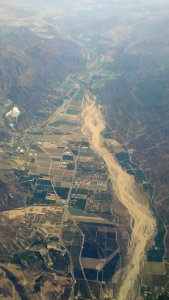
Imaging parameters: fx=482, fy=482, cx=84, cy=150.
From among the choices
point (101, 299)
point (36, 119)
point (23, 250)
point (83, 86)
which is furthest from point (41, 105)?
point (101, 299)

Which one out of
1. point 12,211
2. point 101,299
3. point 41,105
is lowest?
point 101,299

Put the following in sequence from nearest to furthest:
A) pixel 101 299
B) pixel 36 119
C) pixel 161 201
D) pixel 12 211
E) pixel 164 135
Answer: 1. pixel 101 299
2. pixel 12 211
3. pixel 161 201
4. pixel 164 135
5. pixel 36 119

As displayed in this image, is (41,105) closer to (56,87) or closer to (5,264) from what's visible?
(56,87)

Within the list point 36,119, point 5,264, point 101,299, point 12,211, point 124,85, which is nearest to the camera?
point 101,299

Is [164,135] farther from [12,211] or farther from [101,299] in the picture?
[101,299]

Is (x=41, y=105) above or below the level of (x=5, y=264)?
above

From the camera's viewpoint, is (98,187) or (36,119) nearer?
(98,187)
